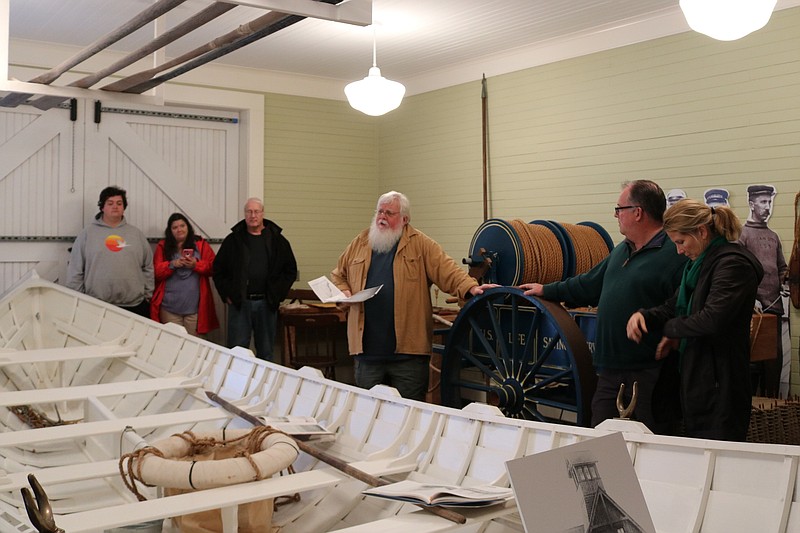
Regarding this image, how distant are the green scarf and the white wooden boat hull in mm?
1018

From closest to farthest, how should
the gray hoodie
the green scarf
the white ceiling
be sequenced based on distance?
the green scarf → the white ceiling → the gray hoodie

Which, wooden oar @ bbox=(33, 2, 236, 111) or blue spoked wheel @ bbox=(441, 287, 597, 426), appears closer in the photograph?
wooden oar @ bbox=(33, 2, 236, 111)

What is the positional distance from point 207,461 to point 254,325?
4917 mm

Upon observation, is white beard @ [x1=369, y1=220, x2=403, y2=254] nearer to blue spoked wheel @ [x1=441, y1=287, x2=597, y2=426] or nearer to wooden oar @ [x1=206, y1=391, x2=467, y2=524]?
blue spoked wheel @ [x1=441, y1=287, x2=597, y2=426]

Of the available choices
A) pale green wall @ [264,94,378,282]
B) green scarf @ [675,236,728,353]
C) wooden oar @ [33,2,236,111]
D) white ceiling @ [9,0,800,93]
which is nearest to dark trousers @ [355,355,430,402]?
green scarf @ [675,236,728,353]

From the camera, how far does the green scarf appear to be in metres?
3.39

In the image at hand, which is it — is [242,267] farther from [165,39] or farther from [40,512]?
[40,512]

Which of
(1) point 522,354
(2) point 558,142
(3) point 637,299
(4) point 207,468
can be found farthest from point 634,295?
(2) point 558,142

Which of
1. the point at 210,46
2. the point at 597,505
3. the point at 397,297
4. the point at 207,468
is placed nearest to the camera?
the point at 597,505

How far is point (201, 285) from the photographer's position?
25.6 ft

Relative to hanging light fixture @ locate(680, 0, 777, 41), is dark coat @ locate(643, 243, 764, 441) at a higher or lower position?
lower

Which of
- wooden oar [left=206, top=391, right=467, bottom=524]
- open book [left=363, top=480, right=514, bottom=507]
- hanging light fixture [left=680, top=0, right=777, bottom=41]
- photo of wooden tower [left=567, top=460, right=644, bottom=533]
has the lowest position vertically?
wooden oar [left=206, top=391, right=467, bottom=524]

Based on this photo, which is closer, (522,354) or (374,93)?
(522,354)

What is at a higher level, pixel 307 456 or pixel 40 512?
pixel 40 512
